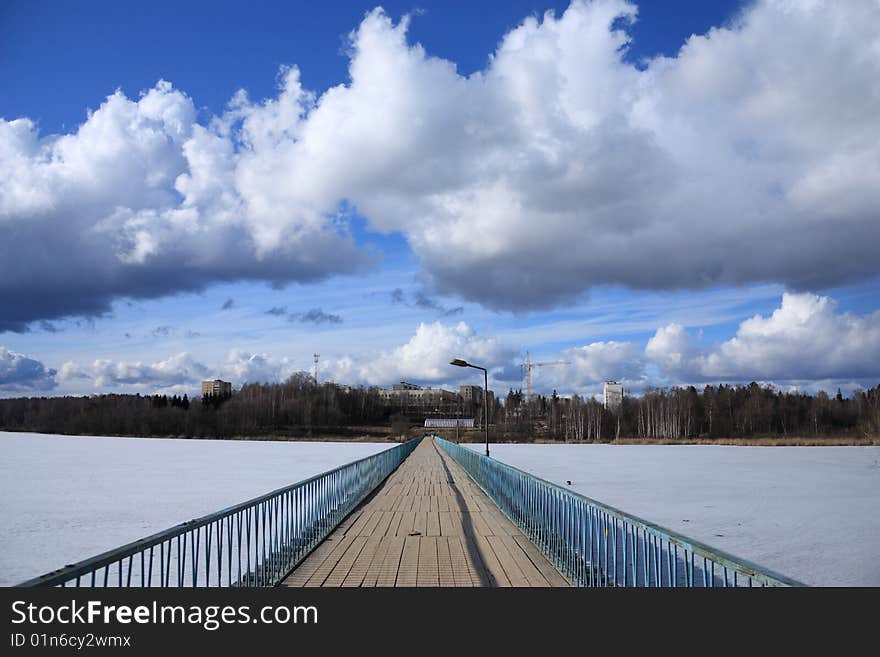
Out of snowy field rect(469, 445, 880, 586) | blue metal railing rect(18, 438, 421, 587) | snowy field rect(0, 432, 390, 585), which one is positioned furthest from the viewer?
snowy field rect(0, 432, 390, 585)

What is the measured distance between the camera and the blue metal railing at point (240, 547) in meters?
3.51

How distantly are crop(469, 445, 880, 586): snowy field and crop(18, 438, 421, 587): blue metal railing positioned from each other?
6.26 metres

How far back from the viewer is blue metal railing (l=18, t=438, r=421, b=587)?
3.51 metres

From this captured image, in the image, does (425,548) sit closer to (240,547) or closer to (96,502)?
(240,547)

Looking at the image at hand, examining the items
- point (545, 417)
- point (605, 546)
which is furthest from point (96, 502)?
point (545, 417)

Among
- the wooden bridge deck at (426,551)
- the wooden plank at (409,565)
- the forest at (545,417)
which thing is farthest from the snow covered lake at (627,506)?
the forest at (545,417)

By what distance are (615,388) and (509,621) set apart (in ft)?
468

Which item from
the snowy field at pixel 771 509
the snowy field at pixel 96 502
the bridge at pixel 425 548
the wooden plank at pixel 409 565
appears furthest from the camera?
the snowy field at pixel 96 502

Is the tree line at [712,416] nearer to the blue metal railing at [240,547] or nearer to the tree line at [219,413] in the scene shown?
the tree line at [219,413]

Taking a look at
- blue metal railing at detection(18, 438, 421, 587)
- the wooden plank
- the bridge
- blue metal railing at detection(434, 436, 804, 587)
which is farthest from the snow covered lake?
the wooden plank

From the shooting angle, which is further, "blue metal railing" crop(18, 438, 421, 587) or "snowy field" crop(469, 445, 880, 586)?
"snowy field" crop(469, 445, 880, 586)

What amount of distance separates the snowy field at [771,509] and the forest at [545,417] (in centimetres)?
5932

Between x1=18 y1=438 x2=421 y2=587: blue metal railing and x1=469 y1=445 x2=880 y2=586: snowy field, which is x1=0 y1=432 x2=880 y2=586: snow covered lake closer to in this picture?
x1=469 y1=445 x2=880 y2=586: snowy field

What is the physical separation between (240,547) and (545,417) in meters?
121
